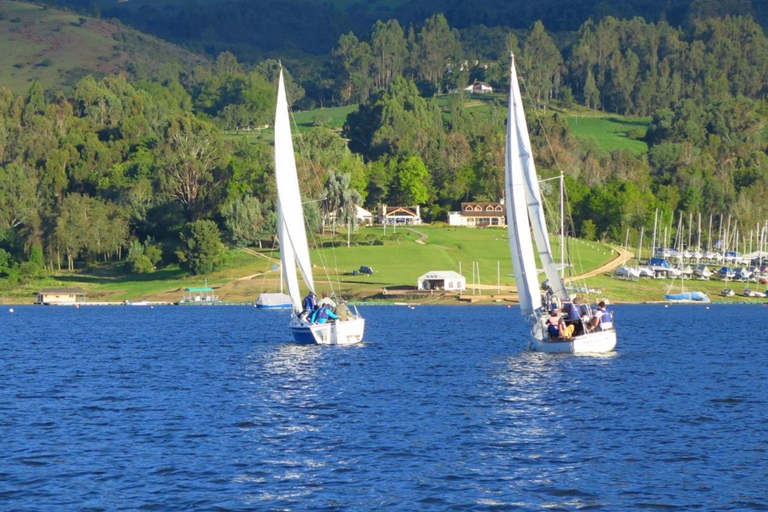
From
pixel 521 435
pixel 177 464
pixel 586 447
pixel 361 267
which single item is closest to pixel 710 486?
pixel 586 447

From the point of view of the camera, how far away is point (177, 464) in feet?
102

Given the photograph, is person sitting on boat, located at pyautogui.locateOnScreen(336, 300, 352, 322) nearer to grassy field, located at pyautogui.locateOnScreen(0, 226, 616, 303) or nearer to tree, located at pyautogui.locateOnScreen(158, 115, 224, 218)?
grassy field, located at pyautogui.locateOnScreen(0, 226, 616, 303)

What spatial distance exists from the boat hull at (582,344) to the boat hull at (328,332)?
1084 cm

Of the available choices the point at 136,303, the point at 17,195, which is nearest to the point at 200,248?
the point at 136,303

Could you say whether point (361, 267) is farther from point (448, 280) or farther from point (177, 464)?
point (177, 464)

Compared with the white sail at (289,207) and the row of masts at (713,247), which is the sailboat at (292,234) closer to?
the white sail at (289,207)

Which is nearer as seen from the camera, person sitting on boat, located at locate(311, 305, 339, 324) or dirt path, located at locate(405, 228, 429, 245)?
person sitting on boat, located at locate(311, 305, 339, 324)

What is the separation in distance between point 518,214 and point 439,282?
76.7m

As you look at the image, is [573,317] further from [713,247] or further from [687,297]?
[713,247]

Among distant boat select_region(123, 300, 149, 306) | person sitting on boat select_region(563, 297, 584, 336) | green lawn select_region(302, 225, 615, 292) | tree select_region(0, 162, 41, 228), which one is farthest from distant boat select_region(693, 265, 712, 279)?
person sitting on boat select_region(563, 297, 584, 336)

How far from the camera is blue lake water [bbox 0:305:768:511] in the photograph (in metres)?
27.8

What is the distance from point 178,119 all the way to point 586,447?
166476 mm

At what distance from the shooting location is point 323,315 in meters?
63.6

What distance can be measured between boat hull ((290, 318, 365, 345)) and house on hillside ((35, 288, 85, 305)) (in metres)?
80.4
